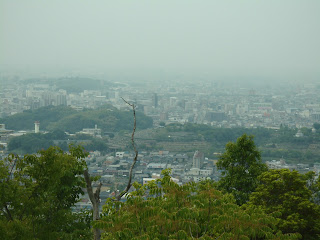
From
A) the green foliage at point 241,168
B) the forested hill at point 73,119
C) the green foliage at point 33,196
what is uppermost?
the green foliage at point 33,196

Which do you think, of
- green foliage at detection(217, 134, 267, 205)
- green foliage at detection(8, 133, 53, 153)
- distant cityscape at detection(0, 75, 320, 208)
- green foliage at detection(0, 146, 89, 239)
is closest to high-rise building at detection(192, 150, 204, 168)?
distant cityscape at detection(0, 75, 320, 208)

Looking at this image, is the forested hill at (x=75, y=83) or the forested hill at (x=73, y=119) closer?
the forested hill at (x=73, y=119)

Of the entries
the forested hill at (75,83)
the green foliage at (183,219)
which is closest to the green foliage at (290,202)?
the green foliage at (183,219)

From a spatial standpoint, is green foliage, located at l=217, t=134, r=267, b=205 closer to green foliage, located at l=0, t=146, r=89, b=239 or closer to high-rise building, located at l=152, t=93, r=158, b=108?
green foliage, located at l=0, t=146, r=89, b=239

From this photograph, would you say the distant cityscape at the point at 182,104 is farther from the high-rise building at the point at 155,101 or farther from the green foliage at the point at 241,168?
the green foliage at the point at 241,168

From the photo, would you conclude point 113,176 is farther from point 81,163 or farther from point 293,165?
point 81,163

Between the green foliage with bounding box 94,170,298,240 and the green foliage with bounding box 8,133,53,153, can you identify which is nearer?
the green foliage with bounding box 94,170,298,240

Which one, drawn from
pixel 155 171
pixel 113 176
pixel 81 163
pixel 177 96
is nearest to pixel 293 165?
pixel 155 171
